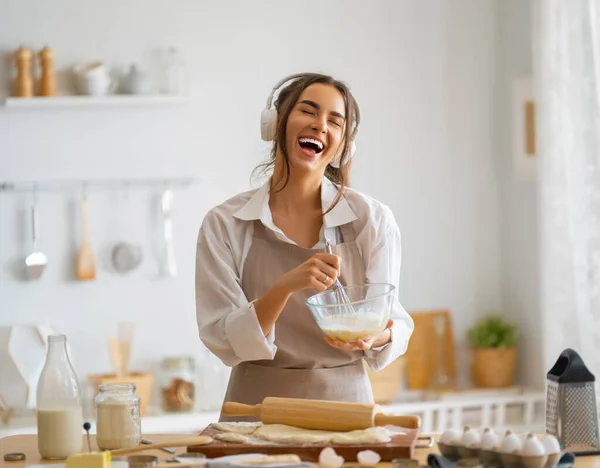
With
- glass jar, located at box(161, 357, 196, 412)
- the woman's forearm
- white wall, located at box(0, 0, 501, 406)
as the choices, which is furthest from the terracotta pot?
the woman's forearm

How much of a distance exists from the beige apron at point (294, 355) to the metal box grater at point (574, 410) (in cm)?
56

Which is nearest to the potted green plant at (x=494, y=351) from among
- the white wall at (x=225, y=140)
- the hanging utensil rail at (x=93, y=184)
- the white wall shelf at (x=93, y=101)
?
the white wall at (x=225, y=140)

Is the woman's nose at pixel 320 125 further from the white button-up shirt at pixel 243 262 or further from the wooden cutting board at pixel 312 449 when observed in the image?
the wooden cutting board at pixel 312 449

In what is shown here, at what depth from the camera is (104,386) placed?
194cm

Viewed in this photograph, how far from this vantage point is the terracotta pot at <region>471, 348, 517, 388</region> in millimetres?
4254

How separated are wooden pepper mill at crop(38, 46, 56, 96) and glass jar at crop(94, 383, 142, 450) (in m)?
2.24

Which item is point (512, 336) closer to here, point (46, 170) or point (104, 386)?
point (46, 170)

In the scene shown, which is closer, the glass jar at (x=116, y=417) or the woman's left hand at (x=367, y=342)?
the glass jar at (x=116, y=417)

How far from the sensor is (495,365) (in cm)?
426

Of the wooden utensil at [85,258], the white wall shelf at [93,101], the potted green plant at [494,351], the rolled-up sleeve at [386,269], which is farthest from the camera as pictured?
the potted green plant at [494,351]

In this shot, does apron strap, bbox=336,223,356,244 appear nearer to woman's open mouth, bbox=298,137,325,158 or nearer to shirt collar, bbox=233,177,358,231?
shirt collar, bbox=233,177,358,231

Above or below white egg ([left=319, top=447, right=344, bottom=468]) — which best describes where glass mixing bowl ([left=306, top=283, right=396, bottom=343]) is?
above

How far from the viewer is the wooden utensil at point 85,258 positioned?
3.96m

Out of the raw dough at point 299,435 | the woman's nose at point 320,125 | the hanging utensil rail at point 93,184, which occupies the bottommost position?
the raw dough at point 299,435
